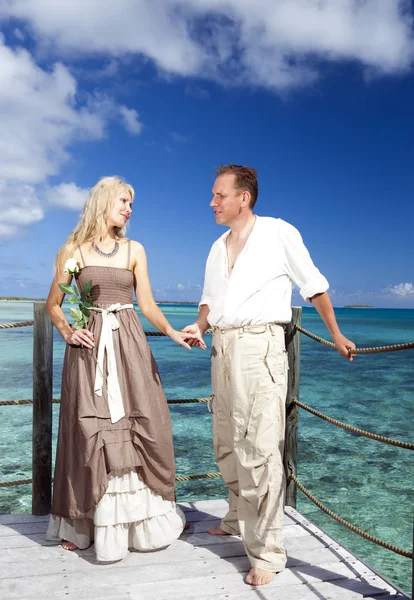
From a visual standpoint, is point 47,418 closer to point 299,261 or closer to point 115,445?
point 115,445

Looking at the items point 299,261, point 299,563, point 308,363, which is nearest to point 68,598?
point 299,563

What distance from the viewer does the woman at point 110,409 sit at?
251cm

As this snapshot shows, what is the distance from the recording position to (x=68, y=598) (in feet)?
7.16

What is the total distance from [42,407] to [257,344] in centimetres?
131

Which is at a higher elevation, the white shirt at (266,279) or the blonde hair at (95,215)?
the blonde hair at (95,215)

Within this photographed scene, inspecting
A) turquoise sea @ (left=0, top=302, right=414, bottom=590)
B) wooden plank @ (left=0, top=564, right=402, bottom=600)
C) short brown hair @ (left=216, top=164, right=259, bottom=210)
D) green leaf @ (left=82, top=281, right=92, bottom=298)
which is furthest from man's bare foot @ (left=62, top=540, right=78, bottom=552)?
turquoise sea @ (left=0, top=302, right=414, bottom=590)

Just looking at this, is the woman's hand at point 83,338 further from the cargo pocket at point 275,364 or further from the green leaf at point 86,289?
the cargo pocket at point 275,364

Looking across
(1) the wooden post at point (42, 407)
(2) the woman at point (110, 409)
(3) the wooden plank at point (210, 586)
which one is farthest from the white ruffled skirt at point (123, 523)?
(1) the wooden post at point (42, 407)

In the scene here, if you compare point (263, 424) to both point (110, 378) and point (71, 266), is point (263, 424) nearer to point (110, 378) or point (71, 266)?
point (110, 378)

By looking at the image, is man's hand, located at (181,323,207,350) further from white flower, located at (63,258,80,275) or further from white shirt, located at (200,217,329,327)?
white flower, located at (63,258,80,275)

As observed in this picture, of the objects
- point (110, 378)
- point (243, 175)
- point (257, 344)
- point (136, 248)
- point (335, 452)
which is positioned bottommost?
point (335, 452)

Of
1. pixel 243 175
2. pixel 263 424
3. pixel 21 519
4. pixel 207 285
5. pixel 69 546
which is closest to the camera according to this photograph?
pixel 263 424

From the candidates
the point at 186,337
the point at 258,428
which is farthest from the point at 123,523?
the point at 186,337

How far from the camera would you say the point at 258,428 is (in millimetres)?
2422
